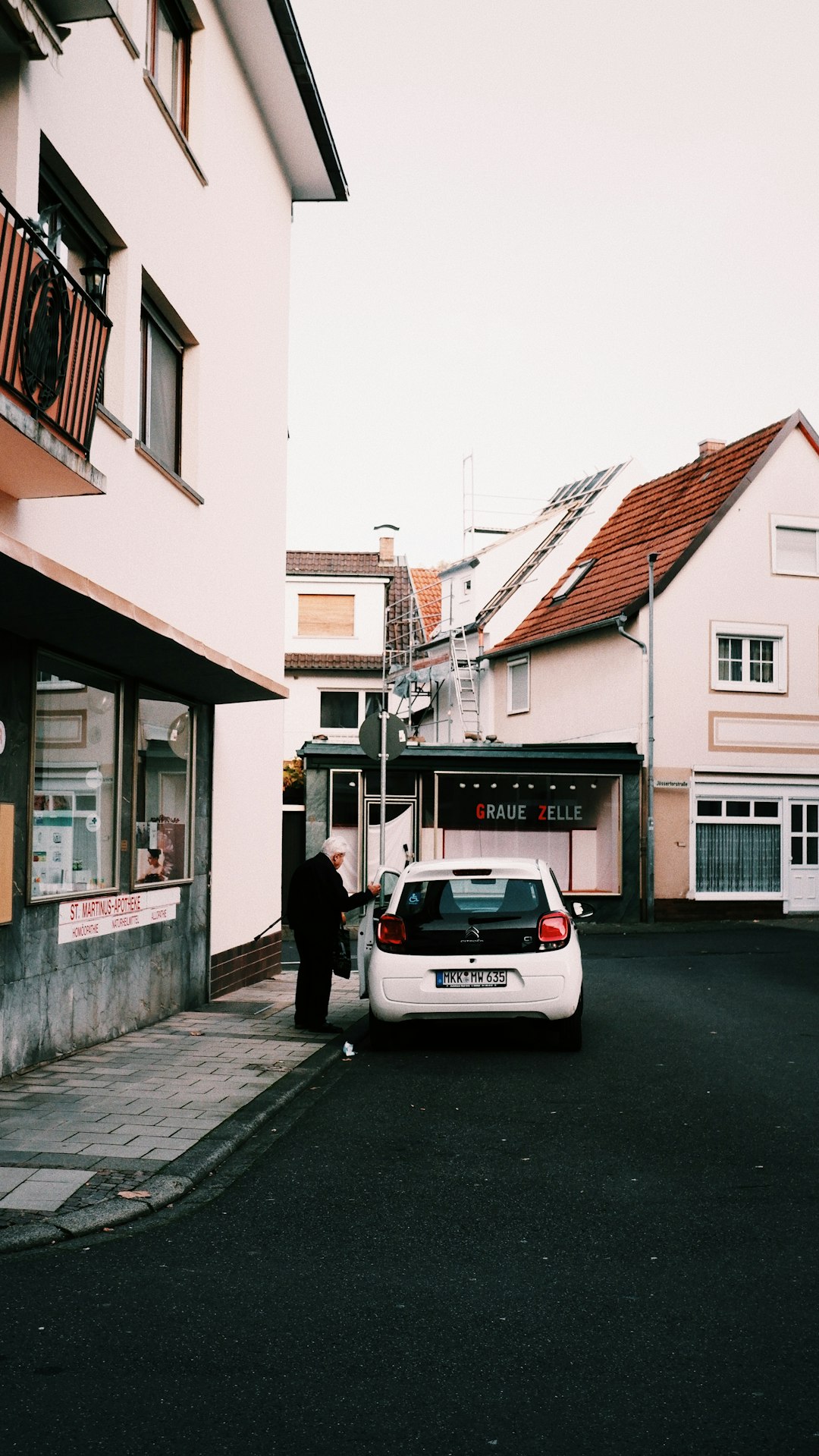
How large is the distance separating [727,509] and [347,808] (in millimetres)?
10189

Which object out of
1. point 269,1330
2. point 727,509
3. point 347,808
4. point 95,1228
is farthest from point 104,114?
point 727,509

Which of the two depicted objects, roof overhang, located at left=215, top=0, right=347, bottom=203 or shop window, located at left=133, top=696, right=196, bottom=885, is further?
roof overhang, located at left=215, top=0, right=347, bottom=203

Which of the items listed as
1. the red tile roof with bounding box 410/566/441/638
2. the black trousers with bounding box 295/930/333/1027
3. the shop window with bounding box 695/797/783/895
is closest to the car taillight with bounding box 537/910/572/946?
the black trousers with bounding box 295/930/333/1027

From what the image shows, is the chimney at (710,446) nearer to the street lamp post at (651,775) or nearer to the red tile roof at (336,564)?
the street lamp post at (651,775)

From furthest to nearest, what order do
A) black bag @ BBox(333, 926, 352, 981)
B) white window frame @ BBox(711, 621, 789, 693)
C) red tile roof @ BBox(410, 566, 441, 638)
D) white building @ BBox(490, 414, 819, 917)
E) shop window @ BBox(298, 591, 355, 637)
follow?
shop window @ BBox(298, 591, 355, 637), red tile roof @ BBox(410, 566, 441, 638), white window frame @ BBox(711, 621, 789, 693), white building @ BBox(490, 414, 819, 917), black bag @ BBox(333, 926, 352, 981)

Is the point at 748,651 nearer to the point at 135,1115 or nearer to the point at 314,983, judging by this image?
the point at 314,983

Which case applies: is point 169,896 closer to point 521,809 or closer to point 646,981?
point 646,981

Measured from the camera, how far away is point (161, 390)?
12969 mm

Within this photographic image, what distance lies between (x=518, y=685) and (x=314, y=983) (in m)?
24.8

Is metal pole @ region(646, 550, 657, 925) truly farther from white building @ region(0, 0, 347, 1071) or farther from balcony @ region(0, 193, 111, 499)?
balcony @ region(0, 193, 111, 499)

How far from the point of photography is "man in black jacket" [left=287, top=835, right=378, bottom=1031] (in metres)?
11.8

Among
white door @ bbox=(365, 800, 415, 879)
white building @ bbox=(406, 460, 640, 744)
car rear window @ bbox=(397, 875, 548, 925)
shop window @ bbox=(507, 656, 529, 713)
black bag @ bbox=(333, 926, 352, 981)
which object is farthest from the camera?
white building @ bbox=(406, 460, 640, 744)

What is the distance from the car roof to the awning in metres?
2.24

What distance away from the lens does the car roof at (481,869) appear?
1114 cm
